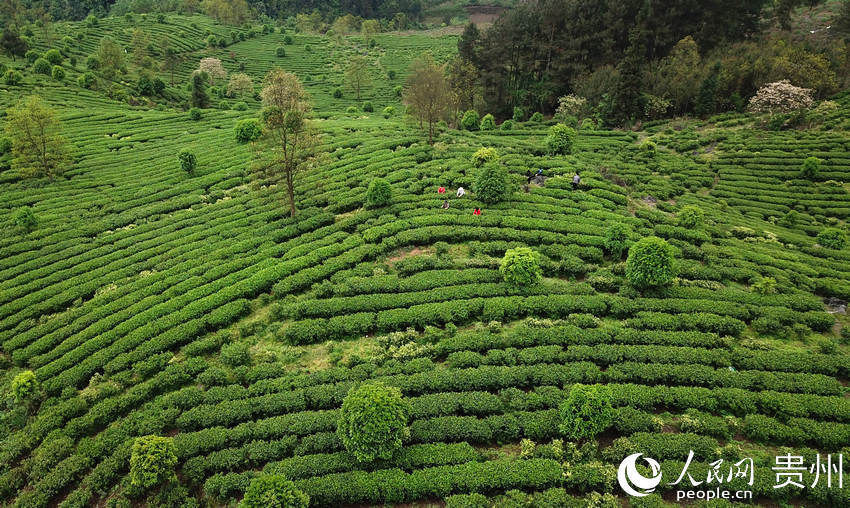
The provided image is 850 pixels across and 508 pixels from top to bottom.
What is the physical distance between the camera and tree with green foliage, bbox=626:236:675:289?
76.0ft

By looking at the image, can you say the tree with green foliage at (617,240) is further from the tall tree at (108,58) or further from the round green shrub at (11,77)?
the tall tree at (108,58)

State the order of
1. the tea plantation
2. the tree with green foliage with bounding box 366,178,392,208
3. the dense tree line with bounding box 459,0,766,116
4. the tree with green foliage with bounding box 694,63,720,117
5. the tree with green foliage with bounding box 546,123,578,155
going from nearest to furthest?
the tea plantation < the tree with green foliage with bounding box 366,178,392,208 < the tree with green foliage with bounding box 546,123,578,155 < the tree with green foliage with bounding box 694,63,720,117 < the dense tree line with bounding box 459,0,766,116

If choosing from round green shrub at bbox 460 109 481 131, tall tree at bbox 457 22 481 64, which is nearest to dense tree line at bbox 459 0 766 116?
tall tree at bbox 457 22 481 64

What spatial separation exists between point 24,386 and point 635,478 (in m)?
26.6

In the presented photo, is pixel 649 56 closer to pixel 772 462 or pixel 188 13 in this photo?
pixel 772 462

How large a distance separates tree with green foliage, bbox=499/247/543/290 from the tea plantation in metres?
0.49

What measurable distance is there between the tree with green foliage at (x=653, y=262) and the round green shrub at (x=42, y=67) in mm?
78017

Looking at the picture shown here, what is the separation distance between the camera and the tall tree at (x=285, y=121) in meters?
28.6

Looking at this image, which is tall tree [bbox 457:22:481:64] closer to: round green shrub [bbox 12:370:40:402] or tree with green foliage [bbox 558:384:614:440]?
tree with green foliage [bbox 558:384:614:440]

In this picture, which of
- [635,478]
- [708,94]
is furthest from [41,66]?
[708,94]

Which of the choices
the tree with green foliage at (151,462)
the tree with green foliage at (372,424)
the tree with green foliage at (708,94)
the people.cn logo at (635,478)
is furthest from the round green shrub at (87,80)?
the tree with green foliage at (708,94)

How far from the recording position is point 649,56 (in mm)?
64000

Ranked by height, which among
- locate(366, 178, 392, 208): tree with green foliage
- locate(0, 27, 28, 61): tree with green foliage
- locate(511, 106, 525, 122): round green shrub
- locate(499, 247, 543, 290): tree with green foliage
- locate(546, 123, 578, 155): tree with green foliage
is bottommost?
locate(499, 247, 543, 290): tree with green foliage

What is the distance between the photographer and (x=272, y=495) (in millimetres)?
13953
